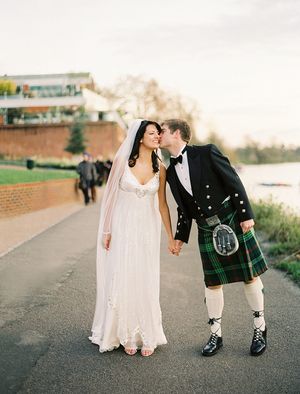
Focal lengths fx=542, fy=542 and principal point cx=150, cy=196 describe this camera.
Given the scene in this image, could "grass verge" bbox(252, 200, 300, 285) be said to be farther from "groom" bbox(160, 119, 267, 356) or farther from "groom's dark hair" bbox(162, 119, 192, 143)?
"groom's dark hair" bbox(162, 119, 192, 143)

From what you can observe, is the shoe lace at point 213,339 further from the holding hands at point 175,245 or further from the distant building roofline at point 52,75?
the distant building roofline at point 52,75

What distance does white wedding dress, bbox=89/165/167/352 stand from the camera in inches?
181

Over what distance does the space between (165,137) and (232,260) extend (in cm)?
118

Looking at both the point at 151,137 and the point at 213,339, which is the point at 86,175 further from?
the point at 213,339

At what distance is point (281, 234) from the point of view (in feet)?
35.6

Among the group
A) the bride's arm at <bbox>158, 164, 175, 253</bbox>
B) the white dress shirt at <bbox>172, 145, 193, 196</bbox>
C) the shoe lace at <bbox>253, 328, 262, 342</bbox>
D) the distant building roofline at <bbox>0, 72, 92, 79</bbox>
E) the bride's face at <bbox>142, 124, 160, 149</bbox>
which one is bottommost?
the shoe lace at <bbox>253, 328, 262, 342</bbox>

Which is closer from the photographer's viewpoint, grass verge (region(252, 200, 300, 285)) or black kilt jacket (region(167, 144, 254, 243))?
black kilt jacket (region(167, 144, 254, 243))

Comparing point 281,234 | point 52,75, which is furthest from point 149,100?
point 281,234

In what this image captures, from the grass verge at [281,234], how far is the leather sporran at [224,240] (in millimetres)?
3082

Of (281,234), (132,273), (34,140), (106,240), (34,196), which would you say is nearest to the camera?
(132,273)

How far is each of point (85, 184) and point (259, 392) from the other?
1751 cm

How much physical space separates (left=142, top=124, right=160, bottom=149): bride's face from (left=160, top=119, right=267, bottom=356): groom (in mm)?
58

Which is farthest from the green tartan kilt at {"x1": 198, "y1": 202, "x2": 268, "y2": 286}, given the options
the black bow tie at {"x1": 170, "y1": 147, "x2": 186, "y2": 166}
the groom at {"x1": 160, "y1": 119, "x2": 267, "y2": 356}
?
the black bow tie at {"x1": 170, "y1": 147, "x2": 186, "y2": 166}

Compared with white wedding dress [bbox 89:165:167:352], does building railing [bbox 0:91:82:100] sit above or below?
above
